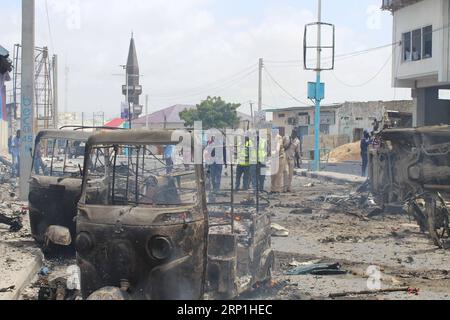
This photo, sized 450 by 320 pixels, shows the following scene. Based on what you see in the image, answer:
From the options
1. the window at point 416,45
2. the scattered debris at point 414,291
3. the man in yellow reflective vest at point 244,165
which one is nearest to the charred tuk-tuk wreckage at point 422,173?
the scattered debris at point 414,291

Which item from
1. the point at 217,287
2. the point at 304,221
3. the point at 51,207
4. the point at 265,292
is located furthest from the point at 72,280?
the point at 304,221

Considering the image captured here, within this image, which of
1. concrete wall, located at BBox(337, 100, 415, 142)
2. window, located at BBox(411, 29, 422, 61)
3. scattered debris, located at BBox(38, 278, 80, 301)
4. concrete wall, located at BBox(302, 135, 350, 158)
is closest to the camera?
scattered debris, located at BBox(38, 278, 80, 301)

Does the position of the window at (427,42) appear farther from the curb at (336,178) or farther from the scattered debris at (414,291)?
the scattered debris at (414,291)

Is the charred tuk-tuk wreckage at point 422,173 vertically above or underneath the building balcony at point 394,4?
underneath

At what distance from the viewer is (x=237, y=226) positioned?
6316mm

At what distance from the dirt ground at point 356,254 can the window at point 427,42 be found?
48.5ft

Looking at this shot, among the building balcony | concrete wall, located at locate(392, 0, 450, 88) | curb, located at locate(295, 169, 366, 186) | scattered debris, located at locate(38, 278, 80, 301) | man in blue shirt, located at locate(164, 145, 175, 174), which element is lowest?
scattered debris, located at locate(38, 278, 80, 301)

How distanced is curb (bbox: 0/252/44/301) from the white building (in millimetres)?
21398

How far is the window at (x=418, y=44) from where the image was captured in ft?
87.9

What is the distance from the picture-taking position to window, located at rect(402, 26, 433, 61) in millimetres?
26797

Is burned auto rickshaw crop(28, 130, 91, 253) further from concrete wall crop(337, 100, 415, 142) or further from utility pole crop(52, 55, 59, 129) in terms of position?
concrete wall crop(337, 100, 415, 142)

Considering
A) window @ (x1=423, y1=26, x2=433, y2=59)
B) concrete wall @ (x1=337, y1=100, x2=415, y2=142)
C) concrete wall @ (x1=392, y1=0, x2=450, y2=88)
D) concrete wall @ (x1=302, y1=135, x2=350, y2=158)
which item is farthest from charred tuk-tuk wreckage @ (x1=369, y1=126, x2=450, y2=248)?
concrete wall @ (x1=302, y1=135, x2=350, y2=158)

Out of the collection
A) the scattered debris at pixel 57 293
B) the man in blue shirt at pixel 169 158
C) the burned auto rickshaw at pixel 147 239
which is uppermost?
the man in blue shirt at pixel 169 158

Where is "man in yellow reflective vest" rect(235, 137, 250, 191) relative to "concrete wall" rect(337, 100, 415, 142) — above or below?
below
